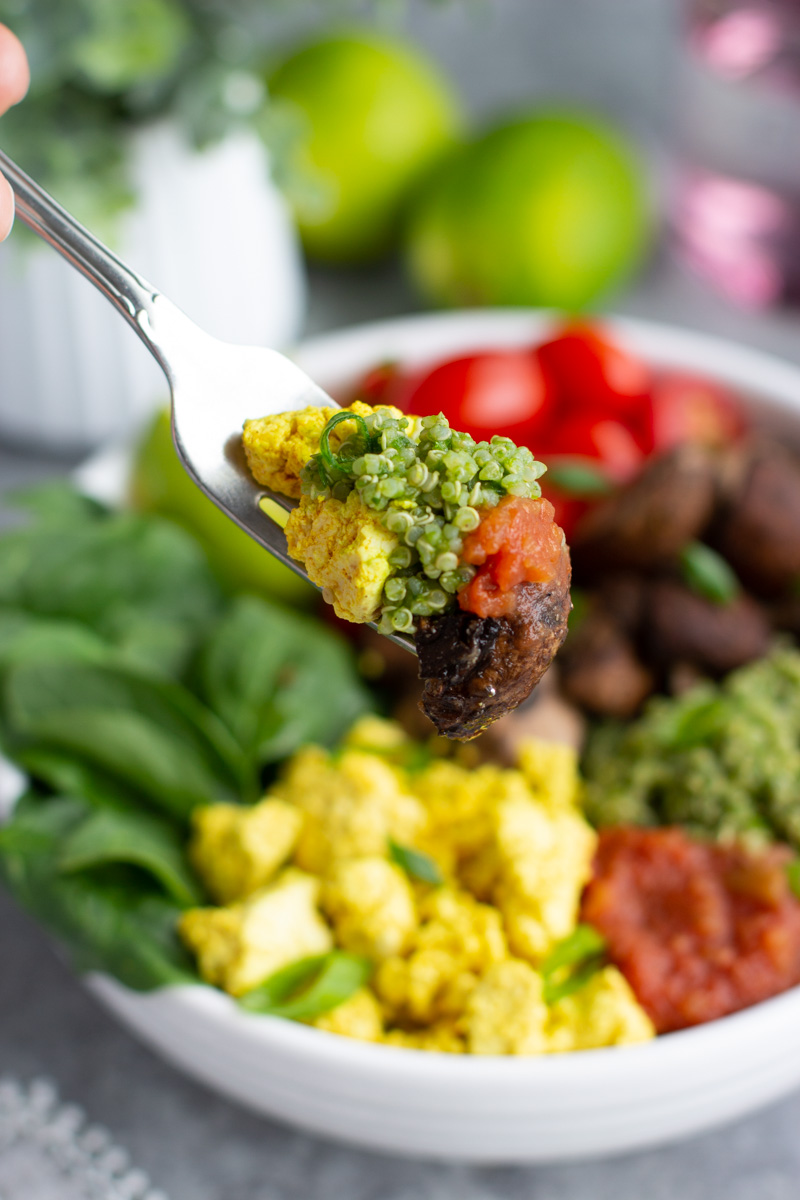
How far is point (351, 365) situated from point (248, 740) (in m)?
0.67

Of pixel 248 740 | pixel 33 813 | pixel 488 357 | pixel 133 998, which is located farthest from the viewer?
pixel 488 357

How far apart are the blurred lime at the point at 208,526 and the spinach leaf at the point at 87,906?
0.53 meters

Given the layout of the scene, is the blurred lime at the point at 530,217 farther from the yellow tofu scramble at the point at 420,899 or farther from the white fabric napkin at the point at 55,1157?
the white fabric napkin at the point at 55,1157

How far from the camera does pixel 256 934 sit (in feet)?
3.59

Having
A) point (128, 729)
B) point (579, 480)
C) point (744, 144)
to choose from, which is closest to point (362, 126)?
point (744, 144)

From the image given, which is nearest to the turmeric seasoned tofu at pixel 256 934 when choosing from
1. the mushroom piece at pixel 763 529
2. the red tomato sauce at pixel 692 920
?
the red tomato sauce at pixel 692 920

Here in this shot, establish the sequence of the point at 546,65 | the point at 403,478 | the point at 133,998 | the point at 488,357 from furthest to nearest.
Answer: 1. the point at 546,65
2. the point at 488,357
3. the point at 133,998
4. the point at 403,478

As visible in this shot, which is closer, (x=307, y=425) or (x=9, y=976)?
(x=307, y=425)

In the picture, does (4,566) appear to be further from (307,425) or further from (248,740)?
(307,425)

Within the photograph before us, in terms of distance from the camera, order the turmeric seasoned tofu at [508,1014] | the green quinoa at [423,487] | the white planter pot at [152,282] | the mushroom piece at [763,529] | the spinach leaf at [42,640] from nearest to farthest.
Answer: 1. the green quinoa at [423,487]
2. the turmeric seasoned tofu at [508,1014]
3. the spinach leaf at [42,640]
4. the mushroom piece at [763,529]
5. the white planter pot at [152,282]

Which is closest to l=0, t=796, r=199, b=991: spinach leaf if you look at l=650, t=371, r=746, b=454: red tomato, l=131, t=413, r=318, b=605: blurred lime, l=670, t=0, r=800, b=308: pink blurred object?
l=131, t=413, r=318, b=605: blurred lime

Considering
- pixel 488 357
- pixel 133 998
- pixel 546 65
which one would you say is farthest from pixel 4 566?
pixel 546 65

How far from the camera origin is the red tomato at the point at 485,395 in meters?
1.62

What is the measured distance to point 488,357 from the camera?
5.50ft
